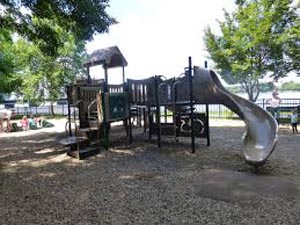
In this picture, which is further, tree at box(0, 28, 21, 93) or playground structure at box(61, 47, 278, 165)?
tree at box(0, 28, 21, 93)

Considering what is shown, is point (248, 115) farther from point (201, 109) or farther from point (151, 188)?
point (201, 109)

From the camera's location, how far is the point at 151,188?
476cm

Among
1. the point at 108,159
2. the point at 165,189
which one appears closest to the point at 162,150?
the point at 108,159

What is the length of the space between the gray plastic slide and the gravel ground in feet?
1.23

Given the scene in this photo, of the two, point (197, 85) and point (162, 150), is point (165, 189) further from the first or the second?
point (197, 85)

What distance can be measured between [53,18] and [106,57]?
2713 millimetres

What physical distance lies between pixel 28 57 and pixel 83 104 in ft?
48.5

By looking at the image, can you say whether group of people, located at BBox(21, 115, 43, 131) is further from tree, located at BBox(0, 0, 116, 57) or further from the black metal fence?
the black metal fence

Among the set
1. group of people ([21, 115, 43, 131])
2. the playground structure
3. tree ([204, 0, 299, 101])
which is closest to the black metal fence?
tree ([204, 0, 299, 101])

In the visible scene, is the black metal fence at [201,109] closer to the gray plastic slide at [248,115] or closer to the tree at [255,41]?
the tree at [255,41]

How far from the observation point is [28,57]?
2122 centimetres

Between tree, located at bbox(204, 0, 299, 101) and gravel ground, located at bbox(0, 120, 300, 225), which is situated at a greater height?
tree, located at bbox(204, 0, 299, 101)

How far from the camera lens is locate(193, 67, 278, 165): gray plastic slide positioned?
5852 millimetres

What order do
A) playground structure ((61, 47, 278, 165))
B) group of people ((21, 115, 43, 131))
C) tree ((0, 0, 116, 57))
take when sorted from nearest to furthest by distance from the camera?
playground structure ((61, 47, 278, 165)), tree ((0, 0, 116, 57)), group of people ((21, 115, 43, 131))
